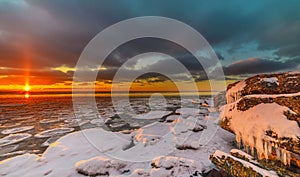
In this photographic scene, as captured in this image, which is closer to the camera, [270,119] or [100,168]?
[270,119]

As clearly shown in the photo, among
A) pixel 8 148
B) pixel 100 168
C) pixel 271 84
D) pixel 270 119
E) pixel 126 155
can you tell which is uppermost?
pixel 271 84

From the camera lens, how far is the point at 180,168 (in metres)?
6.48

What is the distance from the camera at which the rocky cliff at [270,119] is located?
4.93m

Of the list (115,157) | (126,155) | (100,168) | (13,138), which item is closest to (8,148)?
(13,138)

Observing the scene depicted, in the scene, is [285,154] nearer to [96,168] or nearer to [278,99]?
[278,99]

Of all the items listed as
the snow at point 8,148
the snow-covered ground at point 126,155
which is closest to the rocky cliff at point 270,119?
the snow-covered ground at point 126,155

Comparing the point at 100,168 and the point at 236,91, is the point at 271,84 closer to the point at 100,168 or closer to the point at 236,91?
the point at 236,91

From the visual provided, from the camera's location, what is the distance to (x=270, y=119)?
5.58 metres

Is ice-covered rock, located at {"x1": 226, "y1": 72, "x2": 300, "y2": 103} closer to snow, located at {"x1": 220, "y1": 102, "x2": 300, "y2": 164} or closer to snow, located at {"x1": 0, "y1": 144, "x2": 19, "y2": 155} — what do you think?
snow, located at {"x1": 220, "y1": 102, "x2": 300, "y2": 164}

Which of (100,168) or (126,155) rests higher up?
(100,168)

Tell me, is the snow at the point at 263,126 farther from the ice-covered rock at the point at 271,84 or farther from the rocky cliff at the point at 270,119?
the ice-covered rock at the point at 271,84

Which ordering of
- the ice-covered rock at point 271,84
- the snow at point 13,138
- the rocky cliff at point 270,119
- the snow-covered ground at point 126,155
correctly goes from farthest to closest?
1. the snow at point 13,138
2. the snow-covered ground at point 126,155
3. the ice-covered rock at point 271,84
4. the rocky cliff at point 270,119

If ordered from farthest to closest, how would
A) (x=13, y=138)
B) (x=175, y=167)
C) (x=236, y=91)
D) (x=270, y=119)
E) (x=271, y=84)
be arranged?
(x=13, y=138) → (x=236, y=91) → (x=175, y=167) → (x=271, y=84) → (x=270, y=119)

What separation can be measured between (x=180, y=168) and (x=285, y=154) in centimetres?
370
